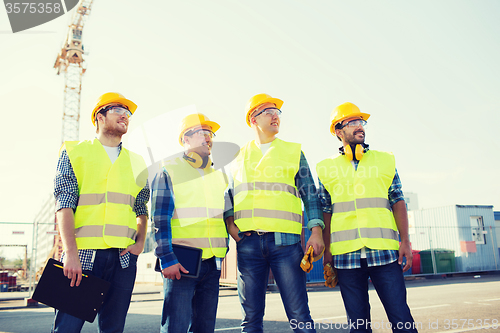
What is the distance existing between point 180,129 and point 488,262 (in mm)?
24174

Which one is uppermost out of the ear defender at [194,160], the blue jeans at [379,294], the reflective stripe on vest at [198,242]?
the ear defender at [194,160]

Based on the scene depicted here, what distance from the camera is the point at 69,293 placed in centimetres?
256

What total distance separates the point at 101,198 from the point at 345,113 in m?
2.37

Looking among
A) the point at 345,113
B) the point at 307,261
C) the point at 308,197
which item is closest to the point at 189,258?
the point at 307,261

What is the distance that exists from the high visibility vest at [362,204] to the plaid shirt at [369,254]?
0.05 meters

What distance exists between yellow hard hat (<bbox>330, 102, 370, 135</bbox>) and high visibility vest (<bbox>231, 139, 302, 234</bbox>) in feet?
1.86

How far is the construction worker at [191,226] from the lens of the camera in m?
2.83

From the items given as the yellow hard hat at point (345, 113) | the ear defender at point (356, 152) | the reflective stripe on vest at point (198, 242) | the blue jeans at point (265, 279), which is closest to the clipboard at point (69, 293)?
the reflective stripe on vest at point (198, 242)

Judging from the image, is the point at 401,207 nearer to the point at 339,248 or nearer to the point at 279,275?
the point at 339,248

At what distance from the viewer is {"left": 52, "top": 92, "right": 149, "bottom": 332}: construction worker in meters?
2.65

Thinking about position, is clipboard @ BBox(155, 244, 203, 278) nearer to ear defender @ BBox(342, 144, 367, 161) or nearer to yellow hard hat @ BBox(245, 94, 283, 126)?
yellow hard hat @ BBox(245, 94, 283, 126)

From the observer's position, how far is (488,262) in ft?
70.7

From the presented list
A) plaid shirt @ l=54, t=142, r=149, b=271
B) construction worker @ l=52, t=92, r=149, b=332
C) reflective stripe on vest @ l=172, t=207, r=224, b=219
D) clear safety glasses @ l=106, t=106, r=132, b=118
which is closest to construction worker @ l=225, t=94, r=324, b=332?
reflective stripe on vest @ l=172, t=207, r=224, b=219

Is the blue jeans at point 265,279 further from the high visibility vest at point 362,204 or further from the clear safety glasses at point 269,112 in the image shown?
the clear safety glasses at point 269,112
